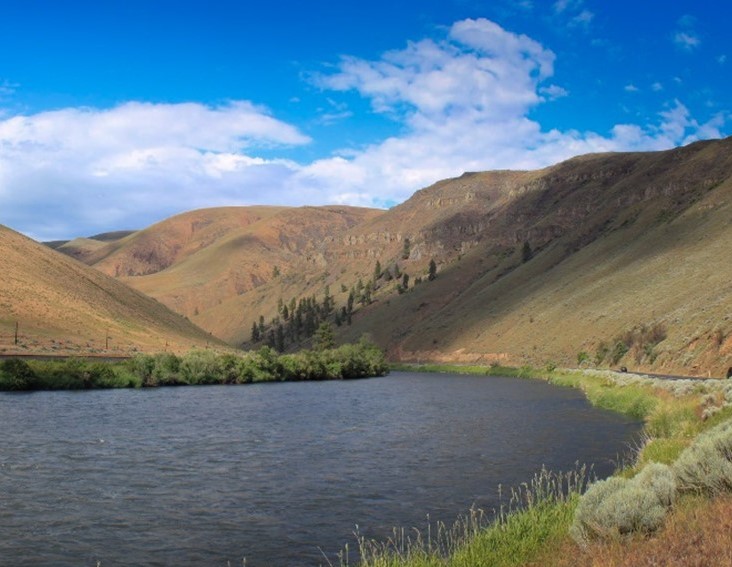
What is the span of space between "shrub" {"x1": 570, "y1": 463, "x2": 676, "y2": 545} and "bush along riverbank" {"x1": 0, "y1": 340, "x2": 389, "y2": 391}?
6391 cm

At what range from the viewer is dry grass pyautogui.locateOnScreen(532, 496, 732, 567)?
25.9 feet

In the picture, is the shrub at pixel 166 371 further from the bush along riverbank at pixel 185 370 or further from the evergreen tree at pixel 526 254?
the evergreen tree at pixel 526 254

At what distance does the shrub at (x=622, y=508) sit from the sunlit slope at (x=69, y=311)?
87.7 meters

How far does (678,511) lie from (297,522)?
449 inches

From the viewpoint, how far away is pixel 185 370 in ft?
268

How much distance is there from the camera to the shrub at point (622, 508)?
32.6 ft

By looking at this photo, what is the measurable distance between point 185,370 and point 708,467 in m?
75.7

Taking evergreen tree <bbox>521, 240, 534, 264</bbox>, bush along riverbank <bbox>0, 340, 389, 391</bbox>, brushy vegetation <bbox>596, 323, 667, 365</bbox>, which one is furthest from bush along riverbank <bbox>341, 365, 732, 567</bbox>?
evergreen tree <bbox>521, 240, 534, 264</bbox>

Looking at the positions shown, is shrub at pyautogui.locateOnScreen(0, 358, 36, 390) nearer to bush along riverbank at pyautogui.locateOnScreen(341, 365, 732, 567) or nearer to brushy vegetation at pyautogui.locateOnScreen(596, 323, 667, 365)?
bush along riverbank at pyautogui.locateOnScreen(341, 365, 732, 567)

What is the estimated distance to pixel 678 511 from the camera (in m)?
10.2

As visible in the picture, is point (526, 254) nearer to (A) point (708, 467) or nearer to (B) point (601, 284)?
(B) point (601, 284)

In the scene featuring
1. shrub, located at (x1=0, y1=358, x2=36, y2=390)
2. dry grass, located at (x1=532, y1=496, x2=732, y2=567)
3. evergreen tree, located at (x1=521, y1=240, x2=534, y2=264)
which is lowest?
shrub, located at (x1=0, y1=358, x2=36, y2=390)

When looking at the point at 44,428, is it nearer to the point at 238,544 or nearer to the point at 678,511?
the point at 238,544

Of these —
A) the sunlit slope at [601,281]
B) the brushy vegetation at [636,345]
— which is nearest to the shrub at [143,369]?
the sunlit slope at [601,281]
